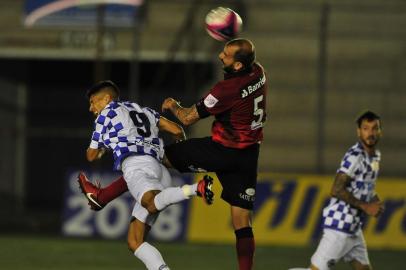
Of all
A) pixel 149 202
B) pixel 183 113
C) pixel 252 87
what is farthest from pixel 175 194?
pixel 252 87

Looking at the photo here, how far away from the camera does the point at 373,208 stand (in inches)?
389

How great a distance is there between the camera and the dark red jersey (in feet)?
32.1

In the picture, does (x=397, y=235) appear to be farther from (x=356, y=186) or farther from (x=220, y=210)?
(x=356, y=186)

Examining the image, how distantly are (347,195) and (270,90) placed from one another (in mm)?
9107

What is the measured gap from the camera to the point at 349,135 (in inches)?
723

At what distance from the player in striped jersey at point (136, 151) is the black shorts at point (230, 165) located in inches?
11.2

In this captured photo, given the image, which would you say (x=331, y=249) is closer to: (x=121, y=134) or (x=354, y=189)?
(x=354, y=189)

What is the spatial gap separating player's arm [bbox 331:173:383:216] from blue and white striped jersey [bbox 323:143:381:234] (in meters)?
0.05

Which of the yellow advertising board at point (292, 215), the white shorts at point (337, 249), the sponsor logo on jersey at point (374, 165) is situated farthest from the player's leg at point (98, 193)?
the yellow advertising board at point (292, 215)

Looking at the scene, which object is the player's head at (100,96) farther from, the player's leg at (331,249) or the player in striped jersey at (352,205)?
the player's leg at (331,249)

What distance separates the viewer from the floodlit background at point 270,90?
634 inches

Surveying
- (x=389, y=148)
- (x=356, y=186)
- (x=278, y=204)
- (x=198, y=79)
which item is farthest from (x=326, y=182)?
(x=356, y=186)

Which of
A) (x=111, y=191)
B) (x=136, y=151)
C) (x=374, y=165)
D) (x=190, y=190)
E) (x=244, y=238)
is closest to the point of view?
(x=190, y=190)

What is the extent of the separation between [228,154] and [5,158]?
12473 mm
